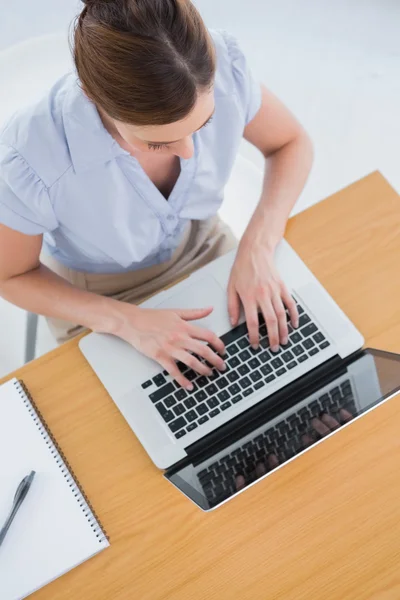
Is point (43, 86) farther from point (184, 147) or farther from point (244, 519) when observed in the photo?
point (244, 519)

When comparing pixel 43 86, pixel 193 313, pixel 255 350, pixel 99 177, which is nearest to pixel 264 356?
pixel 255 350

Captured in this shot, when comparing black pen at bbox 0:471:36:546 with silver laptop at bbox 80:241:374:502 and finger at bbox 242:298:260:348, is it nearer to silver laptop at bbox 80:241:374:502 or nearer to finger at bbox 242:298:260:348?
silver laptop at bbox 80:241:374:502

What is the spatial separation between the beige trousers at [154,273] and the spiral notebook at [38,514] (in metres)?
0.30

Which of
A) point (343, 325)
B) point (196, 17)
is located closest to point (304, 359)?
point (343, 325)

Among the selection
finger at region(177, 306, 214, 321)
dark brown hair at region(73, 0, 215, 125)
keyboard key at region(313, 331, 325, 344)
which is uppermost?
dark brown hair at region(73, 0, 215, 125)

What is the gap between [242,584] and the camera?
0.93 metres

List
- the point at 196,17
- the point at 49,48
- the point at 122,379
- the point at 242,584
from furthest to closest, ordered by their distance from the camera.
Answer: the point at 49,48, the point at 122,379, the point at 242,584, the point at 196,17

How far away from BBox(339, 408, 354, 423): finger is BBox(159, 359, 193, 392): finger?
0.68 ft

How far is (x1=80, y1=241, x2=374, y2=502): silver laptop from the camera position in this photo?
992 mm

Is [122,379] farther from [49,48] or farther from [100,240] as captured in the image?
[49,48]

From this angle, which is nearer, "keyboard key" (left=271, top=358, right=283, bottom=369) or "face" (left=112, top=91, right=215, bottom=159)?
"face" (left=112, top=91, right=215, bottom=159)

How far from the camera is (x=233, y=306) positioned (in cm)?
106

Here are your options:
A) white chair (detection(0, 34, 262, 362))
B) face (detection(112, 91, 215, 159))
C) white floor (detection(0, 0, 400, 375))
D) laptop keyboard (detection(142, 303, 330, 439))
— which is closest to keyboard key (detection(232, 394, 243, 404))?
laptop keyboard (detection(142, 303, 330, 439))

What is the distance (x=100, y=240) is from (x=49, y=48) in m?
0.51
